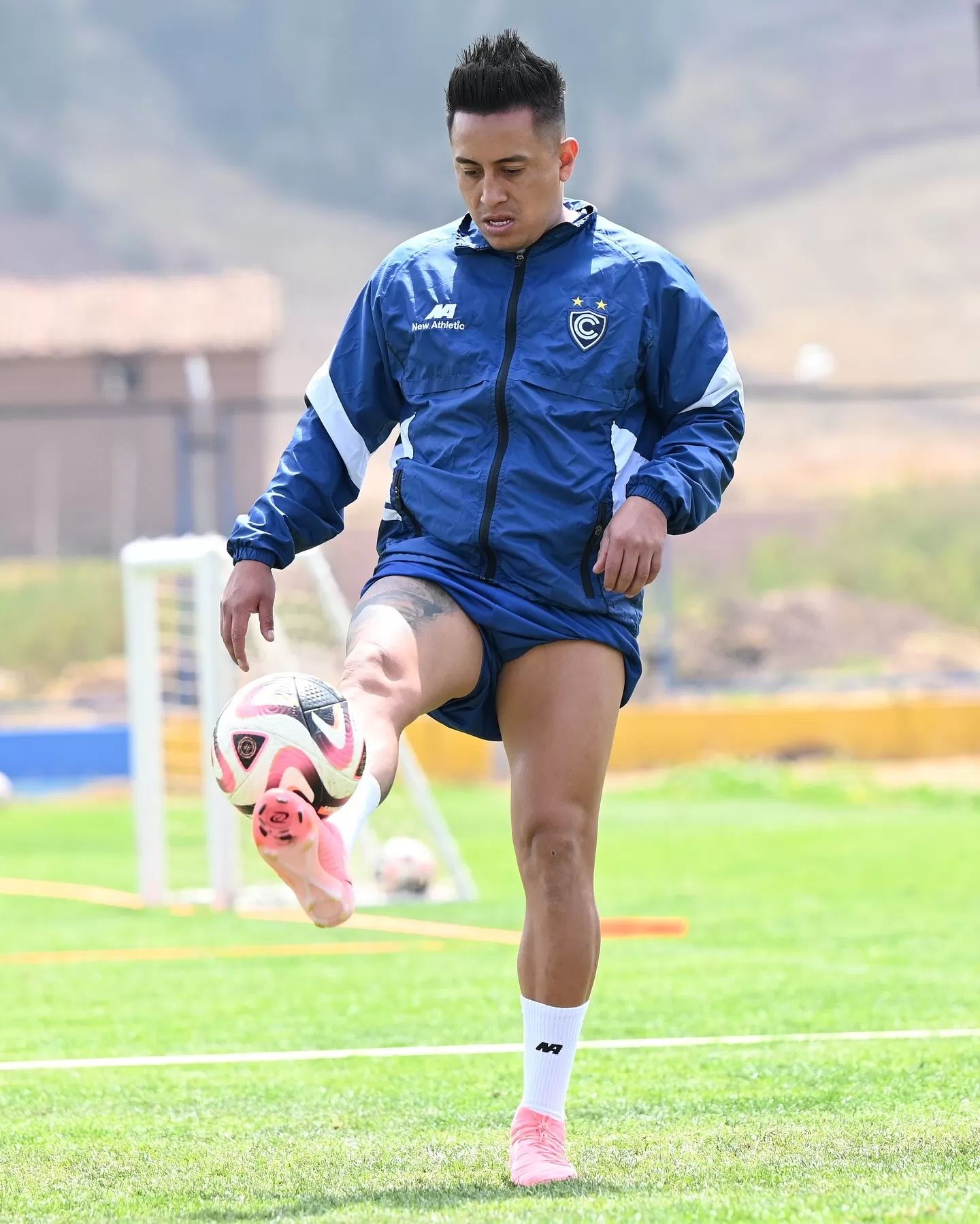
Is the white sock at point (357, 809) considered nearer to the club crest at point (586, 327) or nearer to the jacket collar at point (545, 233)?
the club crest at point (586, 327)

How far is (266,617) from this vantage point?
3689mm

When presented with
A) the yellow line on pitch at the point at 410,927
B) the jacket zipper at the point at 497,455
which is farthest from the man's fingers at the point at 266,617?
the yellow line on pitch at the point at 410,927

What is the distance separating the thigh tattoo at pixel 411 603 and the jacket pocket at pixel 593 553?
0.26 metres

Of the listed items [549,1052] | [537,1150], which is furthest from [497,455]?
[537,1150]

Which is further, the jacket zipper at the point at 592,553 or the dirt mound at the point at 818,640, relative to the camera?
the dirt mound at the point at 818,640

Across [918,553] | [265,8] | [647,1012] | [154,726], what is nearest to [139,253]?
[265,8]

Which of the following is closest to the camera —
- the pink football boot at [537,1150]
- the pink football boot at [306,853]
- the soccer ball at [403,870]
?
the pink football boot at [306,853]

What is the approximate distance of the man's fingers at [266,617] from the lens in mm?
3643

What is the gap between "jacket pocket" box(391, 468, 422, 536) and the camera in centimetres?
373

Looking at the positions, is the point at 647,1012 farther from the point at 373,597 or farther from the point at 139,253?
the point at 139,253

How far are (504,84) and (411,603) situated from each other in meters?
0.98

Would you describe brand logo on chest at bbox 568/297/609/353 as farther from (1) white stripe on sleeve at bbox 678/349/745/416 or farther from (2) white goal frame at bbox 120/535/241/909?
(2) white goal frame at bbox 120/535/241/909

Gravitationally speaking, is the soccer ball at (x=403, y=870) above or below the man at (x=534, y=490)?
below

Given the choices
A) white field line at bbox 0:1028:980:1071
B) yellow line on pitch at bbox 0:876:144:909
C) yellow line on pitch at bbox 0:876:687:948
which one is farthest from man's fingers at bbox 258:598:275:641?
yellow line on pitch at bbox 0:876:144:909
